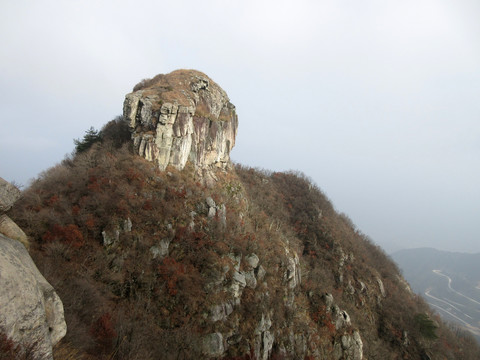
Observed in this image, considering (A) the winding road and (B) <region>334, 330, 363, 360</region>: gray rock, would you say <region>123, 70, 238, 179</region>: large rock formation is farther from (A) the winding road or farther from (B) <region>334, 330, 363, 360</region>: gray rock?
(A) the winding road

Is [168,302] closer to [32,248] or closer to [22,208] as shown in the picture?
[32,248]

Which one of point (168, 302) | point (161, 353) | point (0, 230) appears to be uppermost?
point (0, 230)

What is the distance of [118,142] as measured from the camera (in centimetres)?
3253

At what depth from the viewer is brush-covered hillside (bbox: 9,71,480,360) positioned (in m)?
18.2

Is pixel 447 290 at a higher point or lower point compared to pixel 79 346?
lower

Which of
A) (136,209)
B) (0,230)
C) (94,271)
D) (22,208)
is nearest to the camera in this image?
(0,230)

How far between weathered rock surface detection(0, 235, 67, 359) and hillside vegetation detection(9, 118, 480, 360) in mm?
2181

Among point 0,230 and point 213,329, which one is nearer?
point 0,230

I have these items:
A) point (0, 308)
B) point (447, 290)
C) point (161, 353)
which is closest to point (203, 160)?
point (161, 353)

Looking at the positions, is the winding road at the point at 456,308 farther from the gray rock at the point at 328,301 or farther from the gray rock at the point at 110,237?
the gray rock at the point at 110,237

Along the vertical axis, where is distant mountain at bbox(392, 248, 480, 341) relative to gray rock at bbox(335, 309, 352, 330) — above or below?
below

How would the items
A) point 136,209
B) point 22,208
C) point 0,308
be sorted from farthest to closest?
point 136,209
point 22,208
point 0,308

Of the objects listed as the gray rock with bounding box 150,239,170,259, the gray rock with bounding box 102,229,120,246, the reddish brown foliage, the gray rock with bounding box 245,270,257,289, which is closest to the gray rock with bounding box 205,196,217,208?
the gray rock with bounding box 150,239,170,259

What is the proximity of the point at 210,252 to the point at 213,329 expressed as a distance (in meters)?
7.23
